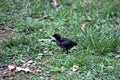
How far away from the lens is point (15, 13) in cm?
876

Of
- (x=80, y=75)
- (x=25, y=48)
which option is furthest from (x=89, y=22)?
(x=80, y=75)

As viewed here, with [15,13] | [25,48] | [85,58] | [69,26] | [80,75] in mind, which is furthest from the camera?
[15,13]

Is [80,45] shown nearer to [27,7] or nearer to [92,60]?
[92,60]

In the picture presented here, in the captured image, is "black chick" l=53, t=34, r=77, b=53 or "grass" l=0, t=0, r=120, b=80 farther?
"black chick" l=53, t=34, r=77, b=53

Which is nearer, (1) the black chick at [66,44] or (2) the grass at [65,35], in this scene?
(2) the grass at [65,35]

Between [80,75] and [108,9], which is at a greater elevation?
[108,9]

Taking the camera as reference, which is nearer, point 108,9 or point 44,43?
point 44,43

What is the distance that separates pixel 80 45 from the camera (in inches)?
273

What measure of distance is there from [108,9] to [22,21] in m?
2.15

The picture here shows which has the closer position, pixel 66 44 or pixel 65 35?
pixel 66 44

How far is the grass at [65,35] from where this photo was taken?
19.6 ft

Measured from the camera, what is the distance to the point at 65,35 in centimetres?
Result: 751

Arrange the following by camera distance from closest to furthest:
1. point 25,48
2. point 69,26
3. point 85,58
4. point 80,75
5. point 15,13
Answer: point 80,75
point 85,58
point 25,48
point 69,26
point 15,13

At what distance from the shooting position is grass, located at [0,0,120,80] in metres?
5.98
